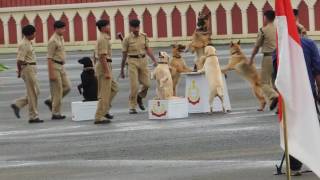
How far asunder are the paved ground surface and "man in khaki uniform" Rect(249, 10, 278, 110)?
0.33 metres

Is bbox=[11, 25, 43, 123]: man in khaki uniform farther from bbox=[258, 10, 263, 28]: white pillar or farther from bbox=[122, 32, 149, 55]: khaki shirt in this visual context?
bbox=[258, 10, 263, 28]: white pillar

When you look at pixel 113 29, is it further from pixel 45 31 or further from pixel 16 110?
pixel 16 110

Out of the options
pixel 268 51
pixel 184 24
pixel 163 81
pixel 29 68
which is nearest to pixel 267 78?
pixel 268 51

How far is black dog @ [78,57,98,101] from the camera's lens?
21475mm

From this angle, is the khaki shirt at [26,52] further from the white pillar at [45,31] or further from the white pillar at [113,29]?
the white pillar at [45,31]

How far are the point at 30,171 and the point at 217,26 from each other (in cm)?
2454

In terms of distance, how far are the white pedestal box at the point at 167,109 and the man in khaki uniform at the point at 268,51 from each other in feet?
4.63

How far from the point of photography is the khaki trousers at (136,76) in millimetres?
22391

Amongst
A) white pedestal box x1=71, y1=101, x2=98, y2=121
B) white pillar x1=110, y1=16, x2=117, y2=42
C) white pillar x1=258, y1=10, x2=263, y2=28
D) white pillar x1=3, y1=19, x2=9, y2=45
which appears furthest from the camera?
white pillar x1=3, y1=19, x2=9, y2=45

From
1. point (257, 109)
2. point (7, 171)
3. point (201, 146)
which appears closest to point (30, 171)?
point (7, 171)

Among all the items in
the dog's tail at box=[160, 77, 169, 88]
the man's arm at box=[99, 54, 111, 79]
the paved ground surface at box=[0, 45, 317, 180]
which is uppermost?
the man's arm at box=[99, 54, 111, 79]

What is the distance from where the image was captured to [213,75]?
68.9 feet

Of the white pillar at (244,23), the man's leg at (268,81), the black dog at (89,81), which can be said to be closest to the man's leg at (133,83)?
the black dog at (89,81)

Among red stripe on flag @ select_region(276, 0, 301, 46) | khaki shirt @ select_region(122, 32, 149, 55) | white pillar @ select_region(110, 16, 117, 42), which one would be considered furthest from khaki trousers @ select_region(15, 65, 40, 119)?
white pillar @ select_region(110, 16, 117, 42)
